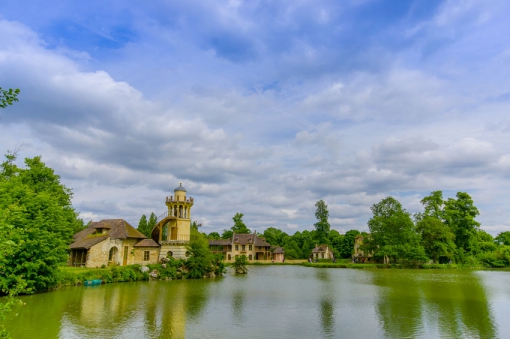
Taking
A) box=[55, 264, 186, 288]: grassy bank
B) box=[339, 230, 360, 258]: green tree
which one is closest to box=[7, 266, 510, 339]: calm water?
box=[55, 264, 186, 288]: grassy bank

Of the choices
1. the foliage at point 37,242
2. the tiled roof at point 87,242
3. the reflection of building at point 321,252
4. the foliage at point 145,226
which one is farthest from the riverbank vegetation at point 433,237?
the foliage at point 37,242

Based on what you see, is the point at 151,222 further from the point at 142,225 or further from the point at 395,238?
the point at 395,238

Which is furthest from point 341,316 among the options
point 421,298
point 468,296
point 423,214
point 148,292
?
point 423,214

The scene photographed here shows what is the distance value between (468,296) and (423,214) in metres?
45.4

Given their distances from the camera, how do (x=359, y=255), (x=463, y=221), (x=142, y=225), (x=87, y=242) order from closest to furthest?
(x=87, y=242) → (x=463, y=221) → (x=142, y=225) → (x=359, y=255)

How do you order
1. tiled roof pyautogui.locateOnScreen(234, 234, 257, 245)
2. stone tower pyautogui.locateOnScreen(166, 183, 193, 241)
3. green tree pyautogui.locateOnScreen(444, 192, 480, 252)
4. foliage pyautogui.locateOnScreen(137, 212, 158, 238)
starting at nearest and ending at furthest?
stone tower pyautogui.locateOnScreen(166, 183, 193, 241)
green tree pyautogui.locateOnScreen(444, 192, 480, 252)
foliage pyautogui.locateOnScreen(137, 212, 158, 238)
tiled roof pyautogui.locateOnScreen(234, 234, 257, 245)

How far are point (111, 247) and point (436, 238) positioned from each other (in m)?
51.0

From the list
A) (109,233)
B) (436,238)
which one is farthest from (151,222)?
(436,238)

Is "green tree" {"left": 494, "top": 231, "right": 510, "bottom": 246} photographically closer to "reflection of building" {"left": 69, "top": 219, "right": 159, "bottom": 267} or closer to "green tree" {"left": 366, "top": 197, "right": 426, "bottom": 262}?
"green tree" {"left": 366, "top": 197, "right": 426, "bottom": 262}

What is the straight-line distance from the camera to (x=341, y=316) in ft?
59.4

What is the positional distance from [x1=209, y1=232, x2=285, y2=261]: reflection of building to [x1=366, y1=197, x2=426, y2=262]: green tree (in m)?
25.3

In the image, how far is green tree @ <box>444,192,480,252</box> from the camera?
63375mm

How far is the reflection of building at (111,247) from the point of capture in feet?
123

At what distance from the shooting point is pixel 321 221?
286 ft
